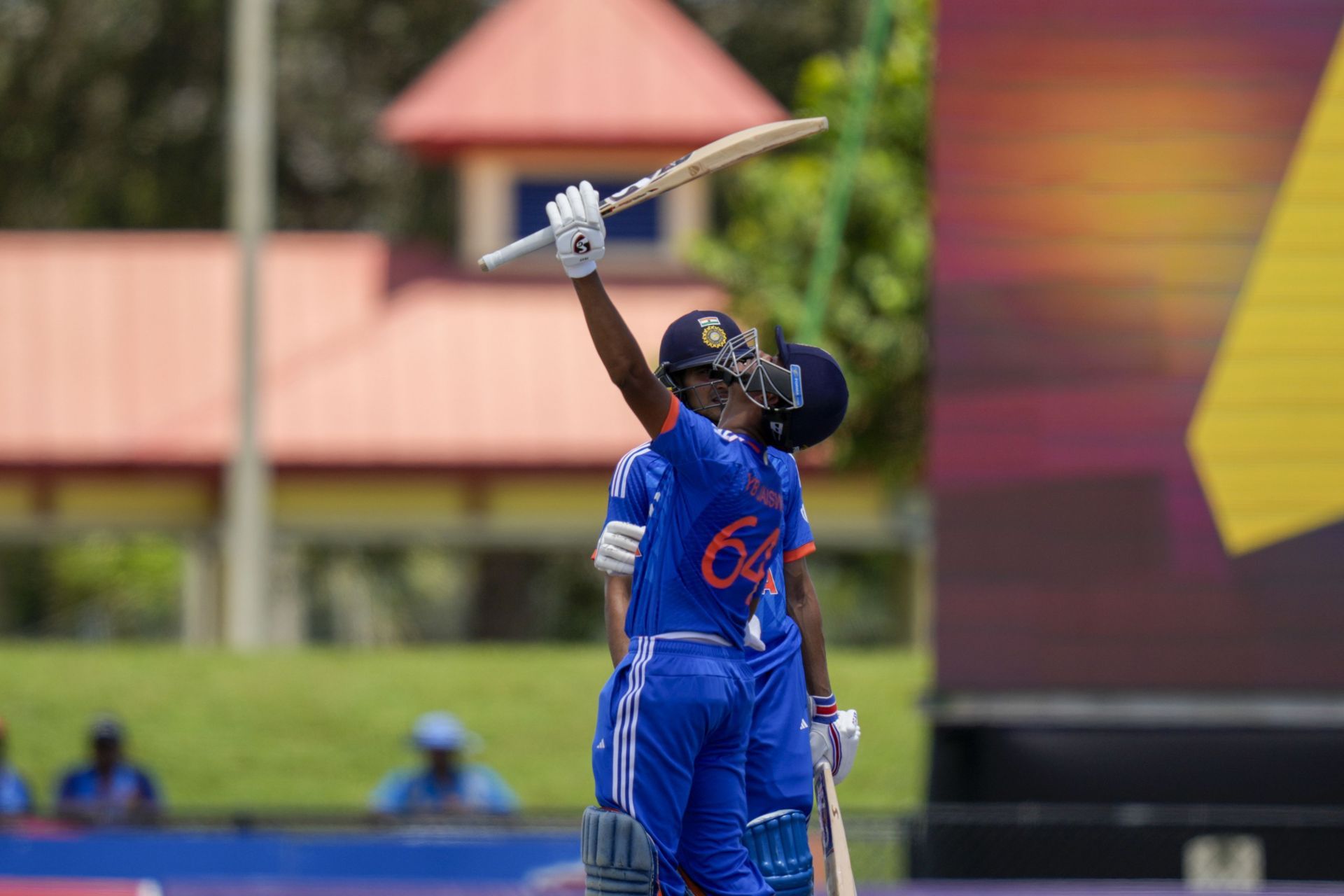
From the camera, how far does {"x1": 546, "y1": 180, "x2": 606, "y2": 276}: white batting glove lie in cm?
468

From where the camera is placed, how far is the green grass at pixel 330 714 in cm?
1464

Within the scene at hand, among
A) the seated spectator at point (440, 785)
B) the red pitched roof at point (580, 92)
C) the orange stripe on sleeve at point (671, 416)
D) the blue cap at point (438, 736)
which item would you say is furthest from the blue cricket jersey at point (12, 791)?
the red pitched roof at point (580, 92)

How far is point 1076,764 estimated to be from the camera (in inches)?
398

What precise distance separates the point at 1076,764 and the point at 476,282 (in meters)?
12.0

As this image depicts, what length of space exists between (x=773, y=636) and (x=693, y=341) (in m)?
0.98

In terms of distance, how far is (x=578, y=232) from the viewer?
4.68 meters

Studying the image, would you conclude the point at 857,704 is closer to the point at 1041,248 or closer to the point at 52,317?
the point at 1041,248

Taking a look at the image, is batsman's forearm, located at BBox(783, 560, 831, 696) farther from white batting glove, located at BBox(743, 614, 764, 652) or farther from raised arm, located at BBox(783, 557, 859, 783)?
white batting glove, located at BBox(743, 614, 764, 652)

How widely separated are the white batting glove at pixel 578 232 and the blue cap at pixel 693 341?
0.55 meters

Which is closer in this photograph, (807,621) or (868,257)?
(807,621)

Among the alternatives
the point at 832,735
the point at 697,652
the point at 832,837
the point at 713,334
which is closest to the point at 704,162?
the point at 713,334

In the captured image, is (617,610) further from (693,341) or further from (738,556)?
(693,341)

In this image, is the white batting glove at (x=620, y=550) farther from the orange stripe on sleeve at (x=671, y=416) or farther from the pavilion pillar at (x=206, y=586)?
the pavilion pillar at (x=206, y=586)

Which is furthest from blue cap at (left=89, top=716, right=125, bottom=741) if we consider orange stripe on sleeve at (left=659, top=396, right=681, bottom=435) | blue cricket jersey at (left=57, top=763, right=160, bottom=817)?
orange stripe on sleeve at (left=659, top=396, right=681, bottom=435)
